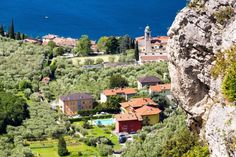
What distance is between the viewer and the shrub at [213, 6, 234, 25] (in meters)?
8.73

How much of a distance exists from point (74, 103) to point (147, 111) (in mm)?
5779

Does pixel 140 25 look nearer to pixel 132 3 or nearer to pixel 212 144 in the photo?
pixel 132 3

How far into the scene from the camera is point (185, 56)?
969 cm

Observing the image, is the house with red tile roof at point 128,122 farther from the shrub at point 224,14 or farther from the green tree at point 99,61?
the shrub at point 224,14

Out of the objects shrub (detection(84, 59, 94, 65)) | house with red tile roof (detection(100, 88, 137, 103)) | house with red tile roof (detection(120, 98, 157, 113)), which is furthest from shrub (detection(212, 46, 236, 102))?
shrub (detection(84, 59, 94, 65))

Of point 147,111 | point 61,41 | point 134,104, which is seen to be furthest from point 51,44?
point 147,111

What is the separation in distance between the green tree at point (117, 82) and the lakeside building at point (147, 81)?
1.15 metres

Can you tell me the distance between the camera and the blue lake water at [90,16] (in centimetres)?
7125

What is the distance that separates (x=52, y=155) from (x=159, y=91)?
1272cm

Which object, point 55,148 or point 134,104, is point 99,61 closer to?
point 134,104

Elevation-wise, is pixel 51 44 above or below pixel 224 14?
above

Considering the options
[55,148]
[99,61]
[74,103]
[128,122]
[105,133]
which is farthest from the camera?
[99,61]

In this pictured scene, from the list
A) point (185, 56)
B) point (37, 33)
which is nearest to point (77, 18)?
point (37, 33)

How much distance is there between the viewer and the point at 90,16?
7725cm
